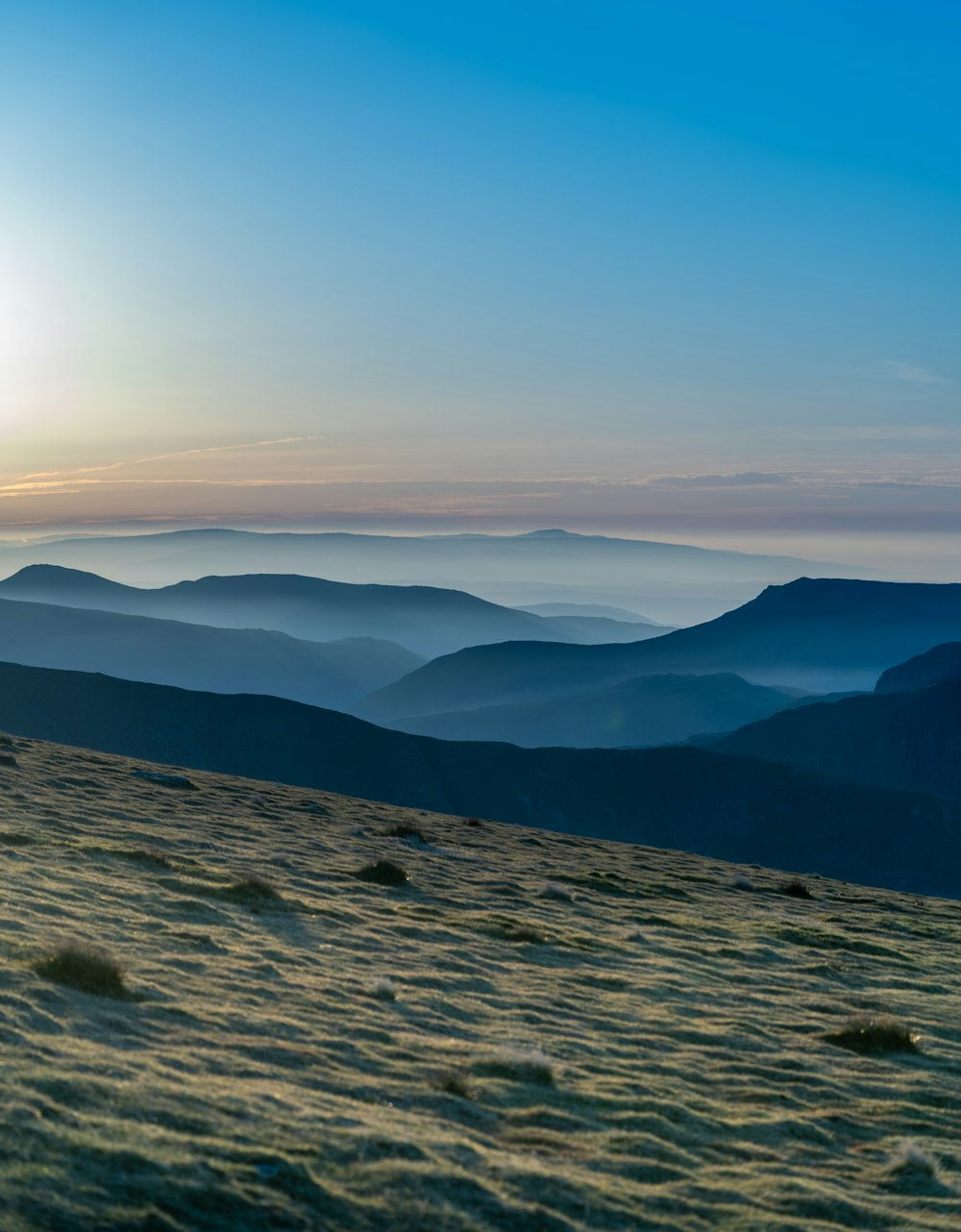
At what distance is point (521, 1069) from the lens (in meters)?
12.6

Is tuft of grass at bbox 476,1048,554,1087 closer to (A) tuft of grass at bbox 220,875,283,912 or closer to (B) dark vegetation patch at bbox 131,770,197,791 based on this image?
(A) tuft of grass at bbox 220,875,283,912

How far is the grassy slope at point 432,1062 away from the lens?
28.1 ft

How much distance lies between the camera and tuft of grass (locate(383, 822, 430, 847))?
1509 inches

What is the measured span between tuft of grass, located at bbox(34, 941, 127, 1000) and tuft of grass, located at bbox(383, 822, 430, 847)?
25.2 meters

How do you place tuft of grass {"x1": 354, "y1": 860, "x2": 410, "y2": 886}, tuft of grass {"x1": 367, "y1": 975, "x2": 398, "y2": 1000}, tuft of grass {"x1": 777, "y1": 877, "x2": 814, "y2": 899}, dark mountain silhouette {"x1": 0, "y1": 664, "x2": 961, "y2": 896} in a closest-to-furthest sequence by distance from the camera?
tuft of grass {"x1": 367, "y1": 975, "x2": 398, "y2": 1000}, tuft of grass {"x1": 354, "y1": 860, "x2": 410, "y2": 886}, tuft of grass {"x1": 777, "y1": 877, "x2": 814, "y2": 899}, dark mountain silhouette {"x1": 0, "y1": 664, "x2": 961, "y2": 896}

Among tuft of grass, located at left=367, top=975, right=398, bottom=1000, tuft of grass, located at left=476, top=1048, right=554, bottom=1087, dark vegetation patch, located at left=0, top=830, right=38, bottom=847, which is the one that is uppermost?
tuft of grass, located at left=476, top=1048, right=554, bottom=1087

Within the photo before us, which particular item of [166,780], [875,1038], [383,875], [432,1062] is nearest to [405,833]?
[166,780]

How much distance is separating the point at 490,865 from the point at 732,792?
503 ft

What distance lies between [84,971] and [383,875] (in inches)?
549

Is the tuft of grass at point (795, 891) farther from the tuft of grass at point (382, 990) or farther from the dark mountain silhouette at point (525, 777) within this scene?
the dark mountain silhouette at point (525, 777)

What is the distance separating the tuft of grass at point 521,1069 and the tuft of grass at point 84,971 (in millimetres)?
4422

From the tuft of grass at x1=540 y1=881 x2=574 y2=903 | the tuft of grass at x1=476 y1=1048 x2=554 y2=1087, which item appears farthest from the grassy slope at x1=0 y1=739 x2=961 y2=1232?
the tuft of grass at x1=540 y1=881 x2=574 y2=903

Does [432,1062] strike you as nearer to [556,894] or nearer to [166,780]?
[556,894]

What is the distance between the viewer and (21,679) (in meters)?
176
